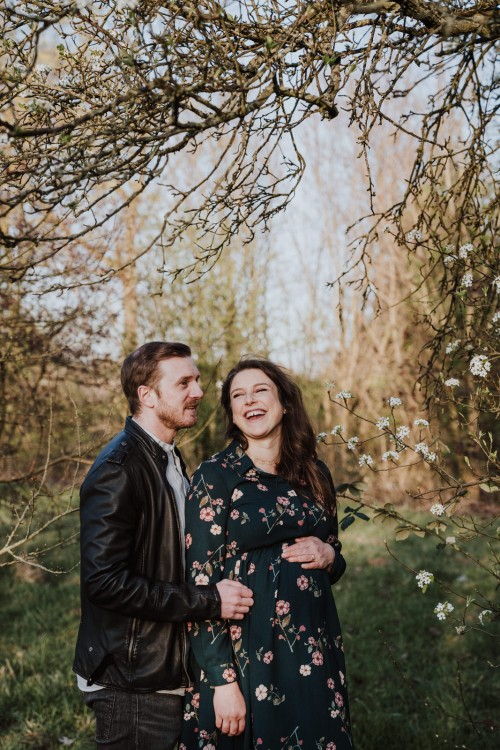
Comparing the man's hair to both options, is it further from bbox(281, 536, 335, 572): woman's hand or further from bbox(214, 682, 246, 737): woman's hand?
bbox(214, 682, 246, 737): woman's hand

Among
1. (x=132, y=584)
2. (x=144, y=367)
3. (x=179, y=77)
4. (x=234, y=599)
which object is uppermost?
(x=179, y=77)

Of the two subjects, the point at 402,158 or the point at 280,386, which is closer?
the point at 280,386

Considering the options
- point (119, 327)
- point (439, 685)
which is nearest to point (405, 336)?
point (119, 327)

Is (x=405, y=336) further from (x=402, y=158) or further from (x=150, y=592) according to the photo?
(x=150, y=592)

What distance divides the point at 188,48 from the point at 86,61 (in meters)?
0.44

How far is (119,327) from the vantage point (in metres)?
6.89

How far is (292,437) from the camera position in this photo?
2.98 m

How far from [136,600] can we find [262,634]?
49cm

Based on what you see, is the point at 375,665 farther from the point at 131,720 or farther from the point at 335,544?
the point at 131,720

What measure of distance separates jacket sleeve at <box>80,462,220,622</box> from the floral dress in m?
0.11

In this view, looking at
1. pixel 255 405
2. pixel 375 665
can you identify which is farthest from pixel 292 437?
pixel 375 665

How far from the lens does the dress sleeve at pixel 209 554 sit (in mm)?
2402

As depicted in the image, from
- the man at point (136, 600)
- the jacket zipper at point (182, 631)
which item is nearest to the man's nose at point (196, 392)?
the man at point (136, 600)

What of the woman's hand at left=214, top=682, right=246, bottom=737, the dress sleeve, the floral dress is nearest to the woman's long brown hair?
the floral dress
